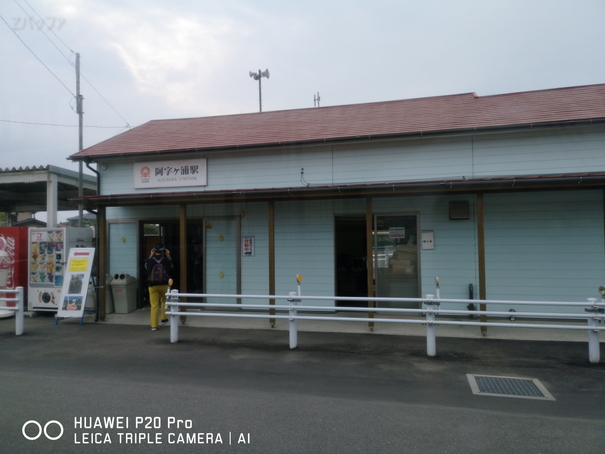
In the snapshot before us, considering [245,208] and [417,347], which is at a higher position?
[245,208]

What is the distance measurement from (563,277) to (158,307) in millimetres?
8432

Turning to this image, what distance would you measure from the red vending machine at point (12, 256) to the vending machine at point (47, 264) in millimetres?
555

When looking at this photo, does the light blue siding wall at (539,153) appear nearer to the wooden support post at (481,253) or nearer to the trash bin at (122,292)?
the wooden support post at (481,253)

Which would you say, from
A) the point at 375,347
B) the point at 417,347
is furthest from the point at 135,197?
the point at 417,347

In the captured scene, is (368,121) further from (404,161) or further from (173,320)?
(173,320)

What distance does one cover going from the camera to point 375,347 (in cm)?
720

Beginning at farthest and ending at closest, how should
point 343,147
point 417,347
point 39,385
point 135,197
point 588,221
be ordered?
point 343,147
point 135,197
point 588,221
point 417,347
point 39,385

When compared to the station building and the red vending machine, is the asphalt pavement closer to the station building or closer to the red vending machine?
the station building

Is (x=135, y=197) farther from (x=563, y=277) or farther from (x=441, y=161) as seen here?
(x=563, y=277)

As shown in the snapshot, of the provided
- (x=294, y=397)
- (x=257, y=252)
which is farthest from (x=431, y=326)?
(x=257, y=252)

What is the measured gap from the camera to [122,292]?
10.6m

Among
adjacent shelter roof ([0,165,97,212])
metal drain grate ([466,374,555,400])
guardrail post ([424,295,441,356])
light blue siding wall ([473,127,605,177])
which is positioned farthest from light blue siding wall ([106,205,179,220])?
metal drain grate ([466,374,555,400])

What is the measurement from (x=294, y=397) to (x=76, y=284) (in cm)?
685

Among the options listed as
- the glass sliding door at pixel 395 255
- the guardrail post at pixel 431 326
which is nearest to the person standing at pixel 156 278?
the glass sliding door at pixel 395 255
